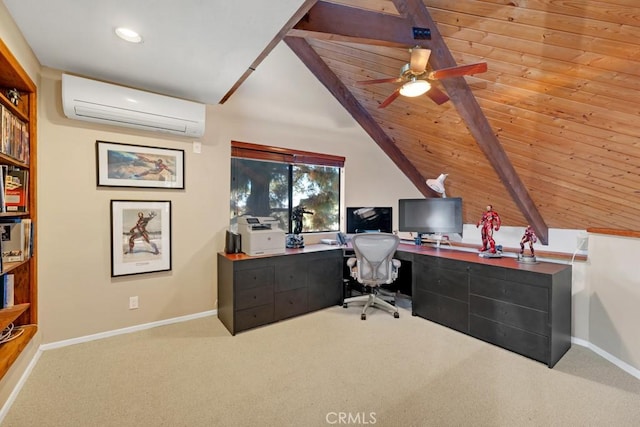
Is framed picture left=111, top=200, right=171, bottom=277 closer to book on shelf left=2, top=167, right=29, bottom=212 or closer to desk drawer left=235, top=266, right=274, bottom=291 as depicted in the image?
book on shelf left=2, top=167, right=29, bottom=212

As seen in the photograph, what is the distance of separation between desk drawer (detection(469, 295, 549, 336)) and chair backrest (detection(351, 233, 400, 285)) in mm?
863

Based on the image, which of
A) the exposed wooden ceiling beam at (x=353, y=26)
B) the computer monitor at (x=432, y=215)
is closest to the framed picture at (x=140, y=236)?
the exposed wooden ceiling beam at (x=353, y=26)

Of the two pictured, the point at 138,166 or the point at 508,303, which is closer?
the point at 508,303

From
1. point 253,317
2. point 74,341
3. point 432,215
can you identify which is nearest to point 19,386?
point 74,341

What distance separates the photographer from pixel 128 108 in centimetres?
249

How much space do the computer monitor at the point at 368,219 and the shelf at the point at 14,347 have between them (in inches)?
122

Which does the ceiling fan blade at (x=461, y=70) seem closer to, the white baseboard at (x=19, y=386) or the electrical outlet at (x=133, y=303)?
the electrical outlet at (x=133, y=303)

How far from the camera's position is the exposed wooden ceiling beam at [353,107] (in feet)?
11.8

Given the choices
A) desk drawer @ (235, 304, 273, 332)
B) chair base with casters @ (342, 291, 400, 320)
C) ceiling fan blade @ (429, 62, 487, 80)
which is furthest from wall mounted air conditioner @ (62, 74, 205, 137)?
chair base with casters @ (342, 291, 400, 320)

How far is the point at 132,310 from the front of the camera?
2.75 meters

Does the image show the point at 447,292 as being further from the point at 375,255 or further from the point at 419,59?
the point at 419,59

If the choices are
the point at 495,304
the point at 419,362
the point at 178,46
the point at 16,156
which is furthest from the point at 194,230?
the point at 495,304

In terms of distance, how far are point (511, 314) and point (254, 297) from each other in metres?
2.31

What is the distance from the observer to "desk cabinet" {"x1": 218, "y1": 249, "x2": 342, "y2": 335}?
2740 millimetres
